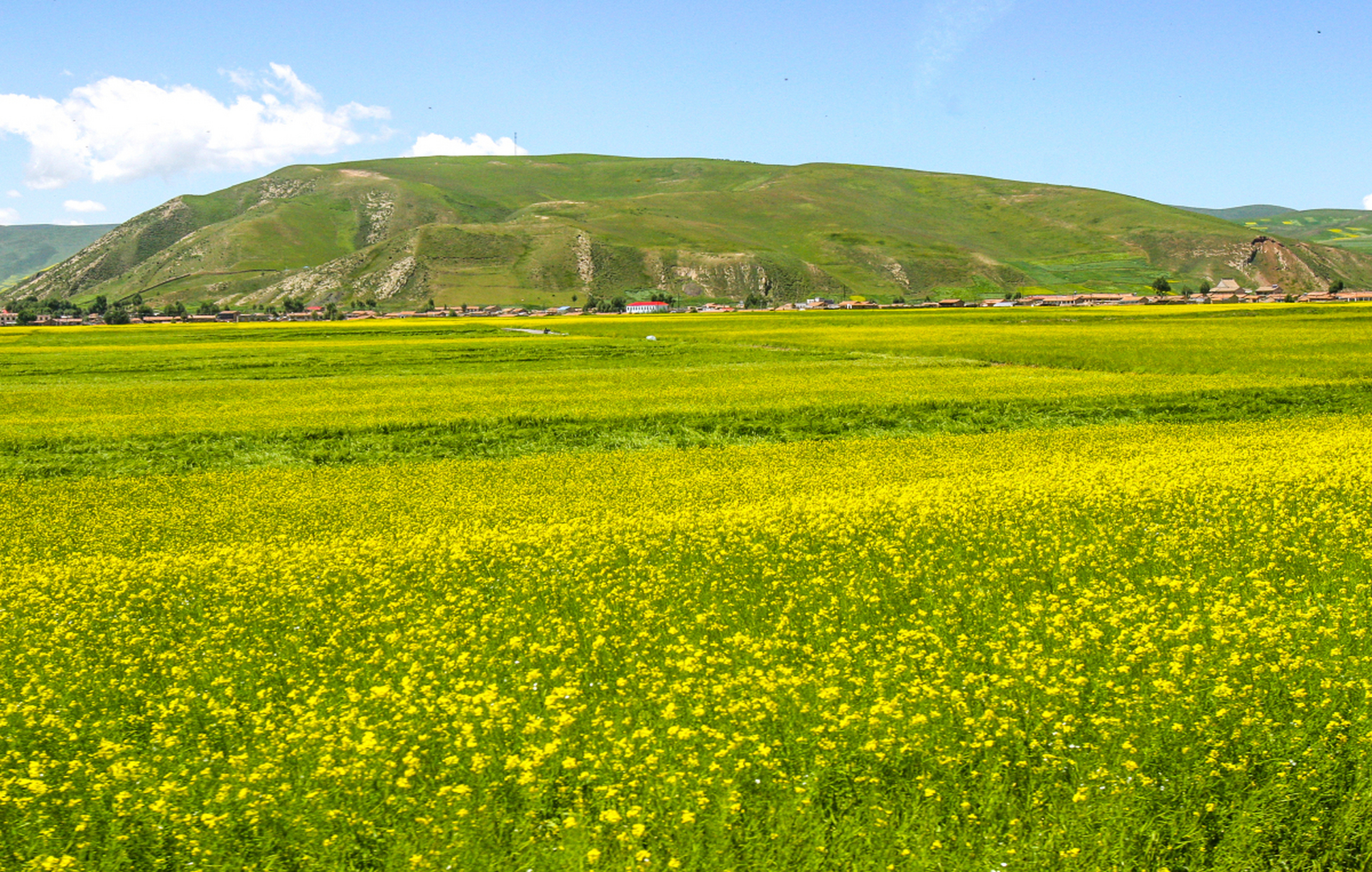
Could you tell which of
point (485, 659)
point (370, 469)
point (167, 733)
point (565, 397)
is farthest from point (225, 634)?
point (565, 397)

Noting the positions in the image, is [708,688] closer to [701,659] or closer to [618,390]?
[701,659]

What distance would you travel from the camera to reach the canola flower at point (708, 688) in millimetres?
7184

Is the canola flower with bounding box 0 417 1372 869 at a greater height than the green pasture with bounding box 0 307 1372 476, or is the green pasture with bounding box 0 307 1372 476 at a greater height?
the green pasture with bounding box 0 307 1372 476

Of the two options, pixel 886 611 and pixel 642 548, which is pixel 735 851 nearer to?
pixel 886 611

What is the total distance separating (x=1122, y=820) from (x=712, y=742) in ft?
11.5

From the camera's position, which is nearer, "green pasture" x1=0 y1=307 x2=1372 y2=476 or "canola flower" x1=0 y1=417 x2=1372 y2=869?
"canola flower" x1=0 y1=417 x2=1372 y2=869

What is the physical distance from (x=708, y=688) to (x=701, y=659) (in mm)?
912

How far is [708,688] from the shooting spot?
9531mm

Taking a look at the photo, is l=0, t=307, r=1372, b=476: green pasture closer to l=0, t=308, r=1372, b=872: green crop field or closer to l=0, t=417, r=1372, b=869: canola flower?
l=0, t=308, r=1372, b=872: green crop field

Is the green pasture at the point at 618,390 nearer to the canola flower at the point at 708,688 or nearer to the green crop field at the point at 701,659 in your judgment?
the green crop field at the point at 701,659

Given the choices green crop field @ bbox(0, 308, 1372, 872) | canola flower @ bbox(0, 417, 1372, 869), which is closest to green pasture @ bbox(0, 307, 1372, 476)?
green crop field @ bbox(0, 308, 1372, 872)

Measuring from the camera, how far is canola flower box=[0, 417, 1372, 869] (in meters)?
7.18

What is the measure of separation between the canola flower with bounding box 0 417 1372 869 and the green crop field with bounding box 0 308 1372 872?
2.0 inches

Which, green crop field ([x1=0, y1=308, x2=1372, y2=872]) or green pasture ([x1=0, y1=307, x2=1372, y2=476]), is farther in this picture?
green pasture ([x1=0, y1=307, x2=1372, y2=476])
